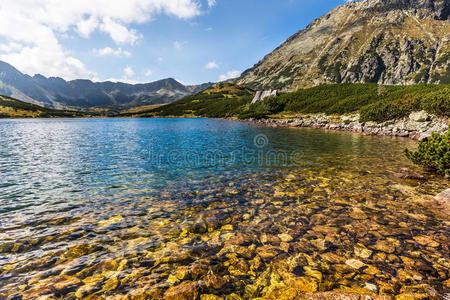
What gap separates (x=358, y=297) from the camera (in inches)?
175

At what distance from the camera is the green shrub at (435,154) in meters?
13.1

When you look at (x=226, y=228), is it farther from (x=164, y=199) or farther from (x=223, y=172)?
(x=223, y=172)

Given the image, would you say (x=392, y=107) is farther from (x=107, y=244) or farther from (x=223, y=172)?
(x=107, y=244)

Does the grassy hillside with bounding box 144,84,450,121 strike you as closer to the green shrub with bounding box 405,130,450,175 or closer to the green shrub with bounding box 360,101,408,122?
the green shrub with bounding box 360,101,408,122

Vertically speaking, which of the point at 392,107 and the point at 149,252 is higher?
the point at 392,107

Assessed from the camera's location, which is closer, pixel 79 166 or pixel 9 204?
pixel 9 204

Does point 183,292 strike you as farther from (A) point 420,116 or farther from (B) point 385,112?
(B) point 385,112

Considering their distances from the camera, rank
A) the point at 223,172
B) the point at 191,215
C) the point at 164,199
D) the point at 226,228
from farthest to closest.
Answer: the point at 223,172
the point at 164,199
the point at 191,215
the point at 226,228

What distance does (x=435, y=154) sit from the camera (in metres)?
14.0

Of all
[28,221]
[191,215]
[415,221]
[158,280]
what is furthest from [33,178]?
[415,221]

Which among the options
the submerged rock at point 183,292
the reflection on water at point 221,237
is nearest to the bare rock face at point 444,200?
the reflection on water at point 221,237

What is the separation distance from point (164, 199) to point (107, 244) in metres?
4.04

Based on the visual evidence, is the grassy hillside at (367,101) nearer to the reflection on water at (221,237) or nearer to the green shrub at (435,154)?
the green shrub at (435,154)

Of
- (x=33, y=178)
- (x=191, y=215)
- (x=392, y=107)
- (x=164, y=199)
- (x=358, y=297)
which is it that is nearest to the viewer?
(x=358, y=297)
